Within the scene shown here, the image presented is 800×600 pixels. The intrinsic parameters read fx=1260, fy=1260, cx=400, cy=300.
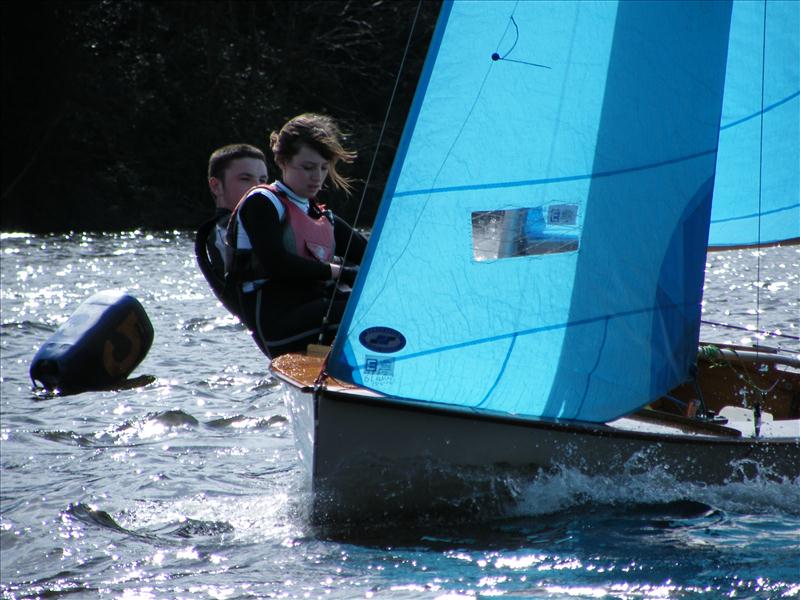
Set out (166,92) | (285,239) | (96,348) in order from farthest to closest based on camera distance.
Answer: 1. (166,92)
2. (96,348)
3. (285,239)

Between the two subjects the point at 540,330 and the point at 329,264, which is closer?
the point at 540,330

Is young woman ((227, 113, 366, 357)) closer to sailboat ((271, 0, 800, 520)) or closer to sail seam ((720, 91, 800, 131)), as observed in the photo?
sailboat ((271, 0, 800, 520))

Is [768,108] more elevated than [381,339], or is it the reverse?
[768,108]

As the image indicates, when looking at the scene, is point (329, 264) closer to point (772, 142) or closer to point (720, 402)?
point (720, 402)

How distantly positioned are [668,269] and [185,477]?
81.6 inches

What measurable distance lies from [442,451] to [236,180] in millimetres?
2001

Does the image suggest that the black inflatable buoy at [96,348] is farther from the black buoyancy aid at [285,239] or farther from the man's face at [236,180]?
the black buoyancy aid at [285,239]

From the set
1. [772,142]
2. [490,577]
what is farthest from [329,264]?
[772,142]

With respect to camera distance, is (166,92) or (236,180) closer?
(236,180)

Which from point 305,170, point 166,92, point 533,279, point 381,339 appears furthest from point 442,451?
point 166,92

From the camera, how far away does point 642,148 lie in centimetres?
446

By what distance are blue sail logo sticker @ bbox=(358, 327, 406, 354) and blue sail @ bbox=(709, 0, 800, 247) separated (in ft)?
7.78

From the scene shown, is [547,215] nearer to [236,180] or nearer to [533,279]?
[533,279]

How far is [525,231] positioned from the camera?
4.28 m
